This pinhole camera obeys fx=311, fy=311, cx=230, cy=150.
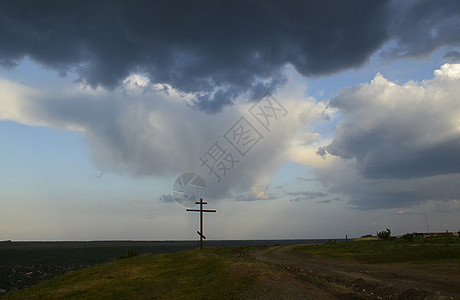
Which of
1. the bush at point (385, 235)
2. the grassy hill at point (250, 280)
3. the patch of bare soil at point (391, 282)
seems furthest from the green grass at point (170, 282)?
the bush at point (385, 235)

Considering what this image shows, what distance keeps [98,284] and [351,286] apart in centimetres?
1966

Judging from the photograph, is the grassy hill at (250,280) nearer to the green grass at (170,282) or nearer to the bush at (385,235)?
the green grass at (170,282)

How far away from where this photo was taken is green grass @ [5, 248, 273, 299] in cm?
1922

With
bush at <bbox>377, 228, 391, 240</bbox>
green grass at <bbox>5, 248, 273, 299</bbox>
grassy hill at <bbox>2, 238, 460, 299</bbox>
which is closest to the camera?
grassy hill at <bbox>2, 238, 460, 299</bbox>

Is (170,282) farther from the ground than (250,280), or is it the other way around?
(250,280)

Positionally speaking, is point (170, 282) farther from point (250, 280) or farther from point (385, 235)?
point (385, 235)

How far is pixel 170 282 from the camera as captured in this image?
24.5 m

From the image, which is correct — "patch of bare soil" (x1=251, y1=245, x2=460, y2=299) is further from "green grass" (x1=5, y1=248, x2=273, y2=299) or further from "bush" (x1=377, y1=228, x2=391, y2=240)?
"bush" (x1=377, y1=228, x2=391, y2=240)

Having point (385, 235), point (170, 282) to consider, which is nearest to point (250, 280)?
point (170, 282)

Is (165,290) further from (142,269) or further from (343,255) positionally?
(343,255)

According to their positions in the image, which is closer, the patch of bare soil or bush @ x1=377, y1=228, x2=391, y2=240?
the patch of bare soil

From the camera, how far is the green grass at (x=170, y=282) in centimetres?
1922

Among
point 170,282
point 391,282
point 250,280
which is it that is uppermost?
point 250,280

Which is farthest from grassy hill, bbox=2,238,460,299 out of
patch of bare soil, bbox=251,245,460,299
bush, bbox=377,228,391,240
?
bush, bbox=377,228,391,240
